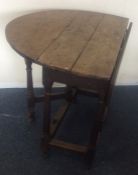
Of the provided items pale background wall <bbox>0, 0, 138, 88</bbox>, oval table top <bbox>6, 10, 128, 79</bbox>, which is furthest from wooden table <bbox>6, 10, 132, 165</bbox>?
pale background wall <bbox>0, 0, 138, 88</bbox>

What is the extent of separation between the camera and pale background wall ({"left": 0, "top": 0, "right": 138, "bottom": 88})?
1938 mm

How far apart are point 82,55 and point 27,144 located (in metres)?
0.78

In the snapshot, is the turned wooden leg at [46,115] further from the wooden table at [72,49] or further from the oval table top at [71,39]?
the oval table top at [71,39]

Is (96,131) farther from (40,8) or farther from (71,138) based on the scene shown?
(40,8)

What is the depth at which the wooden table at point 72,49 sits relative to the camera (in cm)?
120

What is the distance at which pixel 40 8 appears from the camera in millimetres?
1958

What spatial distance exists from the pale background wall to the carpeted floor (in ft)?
0.46

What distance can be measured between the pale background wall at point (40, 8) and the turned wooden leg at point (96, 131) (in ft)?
3.03

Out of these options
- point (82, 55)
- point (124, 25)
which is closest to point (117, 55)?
point (82, 55)

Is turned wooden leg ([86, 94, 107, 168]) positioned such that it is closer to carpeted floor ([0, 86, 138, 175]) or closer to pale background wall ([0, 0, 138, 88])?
carpeted floor ([0, 86, 138, 175])

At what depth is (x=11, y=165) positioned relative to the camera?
5.20 ft

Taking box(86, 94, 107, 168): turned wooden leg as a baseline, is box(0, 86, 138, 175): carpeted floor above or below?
below

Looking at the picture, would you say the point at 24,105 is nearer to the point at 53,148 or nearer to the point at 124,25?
the point at 53,148

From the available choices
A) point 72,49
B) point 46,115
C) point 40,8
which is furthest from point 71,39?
point 40,8
